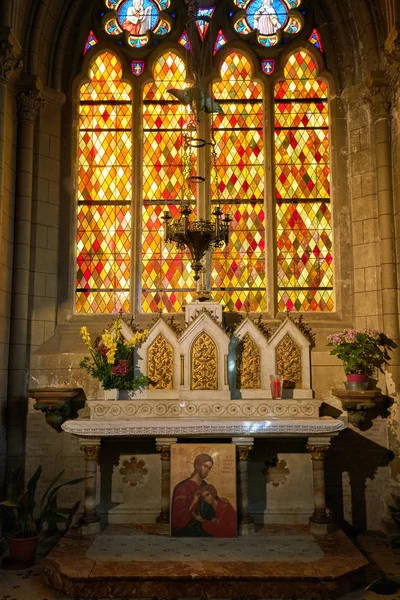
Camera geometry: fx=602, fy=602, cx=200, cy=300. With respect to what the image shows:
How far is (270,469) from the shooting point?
668 centimetres

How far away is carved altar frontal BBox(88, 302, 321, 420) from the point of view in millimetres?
6336

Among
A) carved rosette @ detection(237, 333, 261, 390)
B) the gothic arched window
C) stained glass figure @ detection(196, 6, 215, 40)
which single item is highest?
stained glass figure @ detection(196, 6, 215, 40)

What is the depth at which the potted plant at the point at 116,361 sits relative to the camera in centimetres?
653

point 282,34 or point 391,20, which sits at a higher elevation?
point 282,34

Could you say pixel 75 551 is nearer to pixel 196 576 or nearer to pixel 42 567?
pixel 42 567

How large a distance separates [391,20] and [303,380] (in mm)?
4285

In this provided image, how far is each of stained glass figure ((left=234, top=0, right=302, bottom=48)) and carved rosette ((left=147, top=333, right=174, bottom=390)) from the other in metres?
4.48

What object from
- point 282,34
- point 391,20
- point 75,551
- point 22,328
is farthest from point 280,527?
point 282,34

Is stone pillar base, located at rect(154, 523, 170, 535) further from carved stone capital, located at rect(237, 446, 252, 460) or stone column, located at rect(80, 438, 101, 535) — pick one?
carved stone capital, located at rect(237, 446, 252, 460)

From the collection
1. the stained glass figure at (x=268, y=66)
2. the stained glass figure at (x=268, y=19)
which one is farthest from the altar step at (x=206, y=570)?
the stained glass figure at (x=268, y=19)

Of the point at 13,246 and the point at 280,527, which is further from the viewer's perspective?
the point at 13,246

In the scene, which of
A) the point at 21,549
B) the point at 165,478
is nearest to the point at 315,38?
the point at 165,478

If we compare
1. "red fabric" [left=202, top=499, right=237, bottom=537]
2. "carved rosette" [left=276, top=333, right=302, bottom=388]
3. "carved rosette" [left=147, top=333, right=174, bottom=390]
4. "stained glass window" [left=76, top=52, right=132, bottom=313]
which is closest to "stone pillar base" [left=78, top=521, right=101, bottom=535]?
"red fabric" [left=202, top=499, right=237, bottom=537]

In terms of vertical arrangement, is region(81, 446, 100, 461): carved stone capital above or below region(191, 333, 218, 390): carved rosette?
below
